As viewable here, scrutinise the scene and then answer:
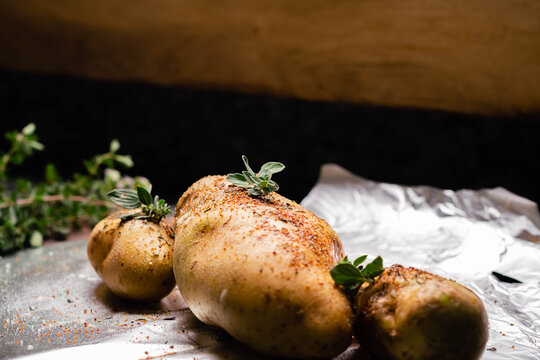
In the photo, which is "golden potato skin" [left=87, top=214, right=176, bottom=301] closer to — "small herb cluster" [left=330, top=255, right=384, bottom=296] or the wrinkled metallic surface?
"small herb cluster" [left=330, top=255, right=384, bottom=296]

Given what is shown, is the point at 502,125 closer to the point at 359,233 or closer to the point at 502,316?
the point at 359,233

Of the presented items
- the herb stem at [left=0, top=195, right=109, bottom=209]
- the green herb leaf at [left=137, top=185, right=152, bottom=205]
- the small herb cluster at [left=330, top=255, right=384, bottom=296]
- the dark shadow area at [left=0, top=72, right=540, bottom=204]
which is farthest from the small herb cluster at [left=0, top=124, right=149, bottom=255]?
the small herb cluster at [left=330, top=255, right=384, bottom=296]

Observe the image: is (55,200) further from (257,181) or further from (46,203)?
(257,181)

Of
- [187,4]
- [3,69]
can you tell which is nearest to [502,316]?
[187,4]

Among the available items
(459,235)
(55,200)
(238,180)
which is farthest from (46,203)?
(459,235)

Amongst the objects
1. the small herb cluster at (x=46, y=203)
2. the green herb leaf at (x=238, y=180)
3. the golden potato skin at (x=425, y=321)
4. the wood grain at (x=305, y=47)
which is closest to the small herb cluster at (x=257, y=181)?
the green herb leaf at (x=238, y=180)

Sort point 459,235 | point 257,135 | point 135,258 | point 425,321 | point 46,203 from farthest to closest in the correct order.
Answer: point 257,135 → point 46,203 → point 459,235 → point 135,258 → point 425,321
